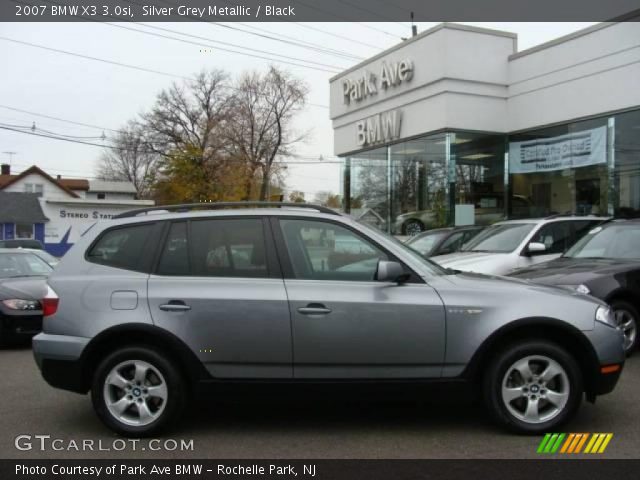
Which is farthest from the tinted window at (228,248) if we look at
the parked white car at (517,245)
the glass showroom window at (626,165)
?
the glass showroom window at (626,165)

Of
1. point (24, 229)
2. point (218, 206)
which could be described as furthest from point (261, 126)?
point (218, 206)

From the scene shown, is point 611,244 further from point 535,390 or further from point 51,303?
point 51,303

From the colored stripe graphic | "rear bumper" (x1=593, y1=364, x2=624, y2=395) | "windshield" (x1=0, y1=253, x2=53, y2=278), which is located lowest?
the colored stripe graphic

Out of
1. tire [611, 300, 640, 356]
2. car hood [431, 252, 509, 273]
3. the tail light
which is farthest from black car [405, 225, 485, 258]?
the tail light

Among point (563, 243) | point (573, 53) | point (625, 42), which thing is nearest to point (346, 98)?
point (573, 53)

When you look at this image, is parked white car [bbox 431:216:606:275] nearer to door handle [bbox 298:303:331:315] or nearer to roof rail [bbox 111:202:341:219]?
roof rail [bbox 111:202:341:219]

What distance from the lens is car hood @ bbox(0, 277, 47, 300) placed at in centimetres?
857

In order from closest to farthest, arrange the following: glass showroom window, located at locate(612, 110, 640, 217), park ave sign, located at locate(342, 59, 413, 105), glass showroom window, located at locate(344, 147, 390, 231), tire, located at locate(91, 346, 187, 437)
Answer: tire, located at locate(91, 346, 187, 437) < glass showroom window, located at locate(612, 110, 640, 217) < park ave sign, located at locate(342, 59, 413, 105) < glass showroom window, located at locate(344, 147, 390, 231)

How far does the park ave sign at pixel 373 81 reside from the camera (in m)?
18.9

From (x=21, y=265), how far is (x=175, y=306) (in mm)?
6788

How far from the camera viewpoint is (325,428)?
4.86 metres

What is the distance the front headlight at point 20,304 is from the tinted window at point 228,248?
4770 mm

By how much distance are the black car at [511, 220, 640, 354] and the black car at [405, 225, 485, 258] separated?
4.21 m
